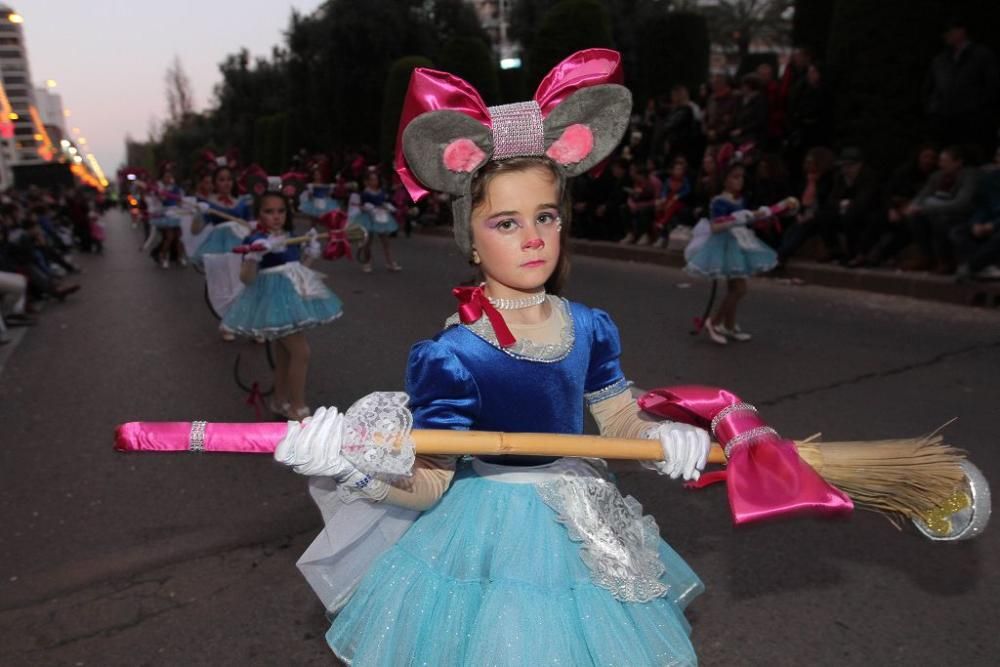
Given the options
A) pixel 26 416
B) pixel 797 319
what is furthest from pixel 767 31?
pixel 26 416

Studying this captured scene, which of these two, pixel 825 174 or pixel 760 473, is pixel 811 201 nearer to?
pixel 825 174

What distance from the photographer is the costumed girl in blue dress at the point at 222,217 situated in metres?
8.51

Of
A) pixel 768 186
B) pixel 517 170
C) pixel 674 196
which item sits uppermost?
pixel 517 170

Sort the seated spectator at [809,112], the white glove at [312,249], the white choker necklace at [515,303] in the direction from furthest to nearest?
the seated spectator at [809,112], the white glove at [312,249], the white choker necklace at [515,303]

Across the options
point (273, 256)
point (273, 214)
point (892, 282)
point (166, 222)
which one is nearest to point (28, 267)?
point (166, 222)

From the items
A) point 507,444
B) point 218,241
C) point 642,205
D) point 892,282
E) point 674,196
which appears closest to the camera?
point 507,444

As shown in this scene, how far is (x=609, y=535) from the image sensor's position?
1966 millimetres

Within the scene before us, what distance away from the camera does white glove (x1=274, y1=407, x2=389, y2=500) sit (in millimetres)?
1655

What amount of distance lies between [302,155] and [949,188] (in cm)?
1998

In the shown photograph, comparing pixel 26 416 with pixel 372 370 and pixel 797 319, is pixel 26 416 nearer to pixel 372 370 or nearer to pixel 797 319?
pixel 372 370

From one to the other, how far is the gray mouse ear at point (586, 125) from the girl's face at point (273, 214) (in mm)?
4053

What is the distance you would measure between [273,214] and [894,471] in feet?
15.8

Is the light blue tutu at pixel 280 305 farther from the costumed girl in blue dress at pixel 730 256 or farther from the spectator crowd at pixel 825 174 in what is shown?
the spectator crowd at pixel 825 174

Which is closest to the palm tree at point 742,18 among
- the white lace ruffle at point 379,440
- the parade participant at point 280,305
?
the parade participant at point 280,305
